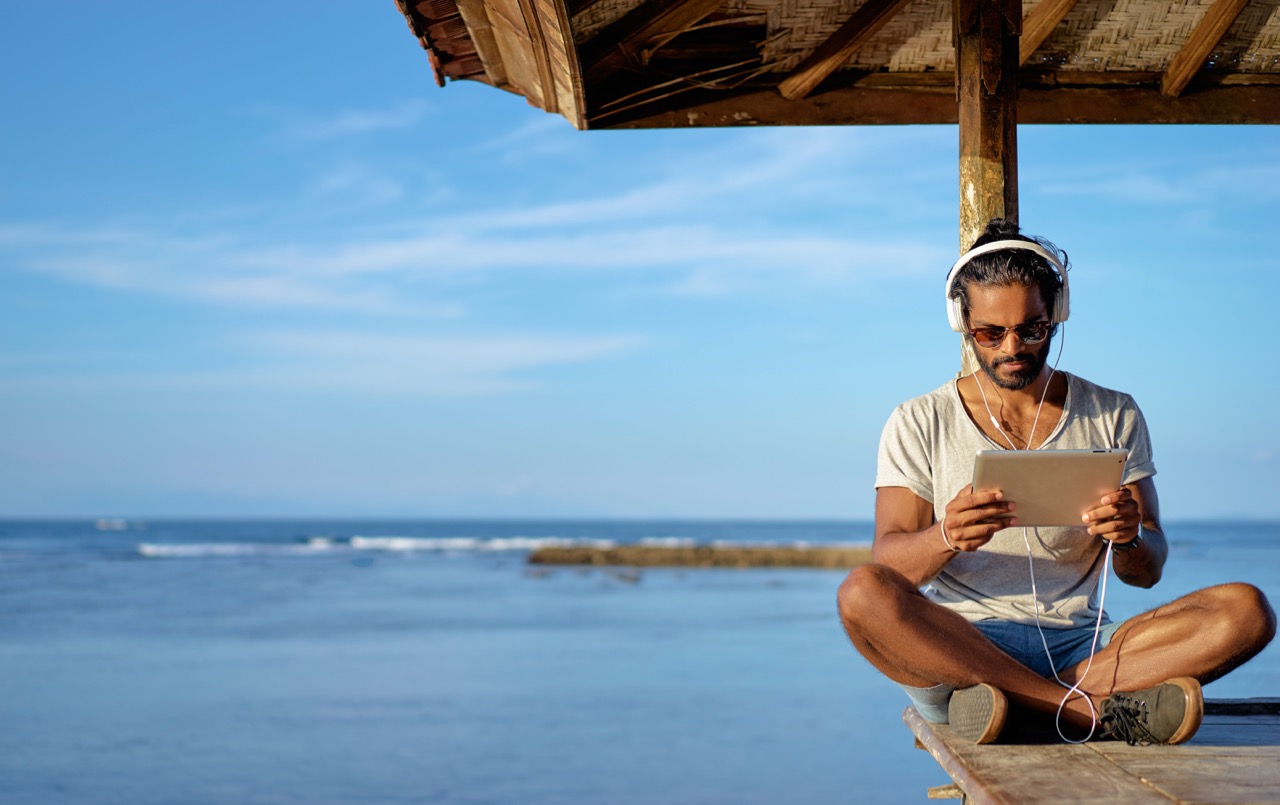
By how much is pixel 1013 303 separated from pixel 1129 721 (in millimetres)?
908

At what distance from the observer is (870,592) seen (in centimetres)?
252

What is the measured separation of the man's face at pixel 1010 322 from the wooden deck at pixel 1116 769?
805mm

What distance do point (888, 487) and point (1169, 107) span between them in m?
1.94

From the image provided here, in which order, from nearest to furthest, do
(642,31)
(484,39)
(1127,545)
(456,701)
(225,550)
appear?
1. (1127,545)
2. (484,39)
3. (642,31)
4. (456,701)
5. (225,550)

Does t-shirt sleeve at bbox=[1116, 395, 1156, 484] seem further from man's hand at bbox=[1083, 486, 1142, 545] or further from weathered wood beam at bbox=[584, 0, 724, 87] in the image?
weathered wood beam at bbox=[584, 0, 724, 87]

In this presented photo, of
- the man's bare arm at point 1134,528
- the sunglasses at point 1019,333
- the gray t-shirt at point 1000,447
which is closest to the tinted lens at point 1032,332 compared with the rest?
the sunglasses at point 1019,333

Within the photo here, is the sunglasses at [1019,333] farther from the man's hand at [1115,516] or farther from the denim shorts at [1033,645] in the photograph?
the denim shorts at [1033,645]

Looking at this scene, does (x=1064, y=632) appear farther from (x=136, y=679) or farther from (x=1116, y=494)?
(x=136, y=679)

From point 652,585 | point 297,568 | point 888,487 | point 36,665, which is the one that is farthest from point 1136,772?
point 297,568

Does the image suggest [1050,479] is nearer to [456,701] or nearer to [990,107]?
[990,107]

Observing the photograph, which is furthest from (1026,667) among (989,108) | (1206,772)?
(989,108)

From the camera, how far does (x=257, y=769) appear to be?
20.9 feet

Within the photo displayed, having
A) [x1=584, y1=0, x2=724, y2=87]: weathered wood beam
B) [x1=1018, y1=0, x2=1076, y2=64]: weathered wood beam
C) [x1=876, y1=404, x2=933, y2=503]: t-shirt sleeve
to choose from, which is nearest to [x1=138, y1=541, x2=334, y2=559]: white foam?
[x1=584, y1=0, x2=724, y2=87]: weathered wood beam

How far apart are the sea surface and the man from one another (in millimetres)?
3408
